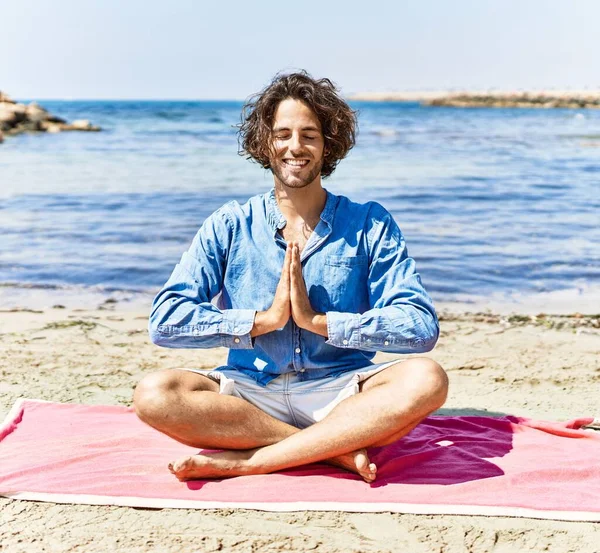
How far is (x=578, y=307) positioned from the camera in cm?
735

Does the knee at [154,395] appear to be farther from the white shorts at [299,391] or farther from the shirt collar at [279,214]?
the shirt collar at [279,214]

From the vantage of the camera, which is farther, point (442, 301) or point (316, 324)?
point (442, 301)

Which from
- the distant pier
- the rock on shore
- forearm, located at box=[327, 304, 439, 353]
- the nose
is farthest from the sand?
the distant pier

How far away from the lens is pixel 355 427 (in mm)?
3480

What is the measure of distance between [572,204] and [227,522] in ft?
38.0

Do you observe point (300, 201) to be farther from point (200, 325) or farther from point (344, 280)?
point (200, 325)

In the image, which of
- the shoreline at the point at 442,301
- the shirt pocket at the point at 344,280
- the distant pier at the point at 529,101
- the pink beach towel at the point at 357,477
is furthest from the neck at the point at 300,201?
the distant pier at the point at 529,101

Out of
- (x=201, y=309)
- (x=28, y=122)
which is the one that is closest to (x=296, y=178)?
(x=201, y=309)

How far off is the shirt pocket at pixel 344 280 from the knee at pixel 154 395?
0.79 metres

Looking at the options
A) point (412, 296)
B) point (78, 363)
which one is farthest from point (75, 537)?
point (78, 363)

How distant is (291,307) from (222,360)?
7.72 ft

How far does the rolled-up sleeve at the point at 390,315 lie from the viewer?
3.48 meters

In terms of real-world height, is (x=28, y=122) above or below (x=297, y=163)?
below

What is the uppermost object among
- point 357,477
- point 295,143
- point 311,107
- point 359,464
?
point 311,107
